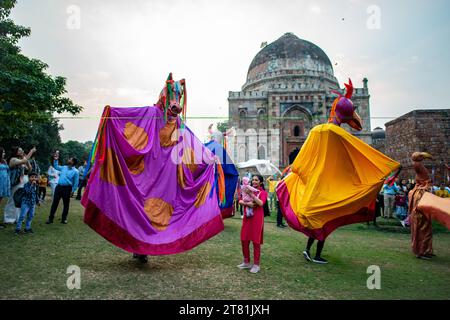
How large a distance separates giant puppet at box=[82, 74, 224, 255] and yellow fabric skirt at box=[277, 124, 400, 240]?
157 centimetres

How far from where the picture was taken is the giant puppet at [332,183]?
513cm

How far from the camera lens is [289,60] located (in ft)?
120

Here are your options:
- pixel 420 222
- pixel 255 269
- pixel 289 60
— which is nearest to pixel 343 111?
pixel 420 222

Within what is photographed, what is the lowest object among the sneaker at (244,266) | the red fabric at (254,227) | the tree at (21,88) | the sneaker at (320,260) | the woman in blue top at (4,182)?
the sneaker at (320,260)

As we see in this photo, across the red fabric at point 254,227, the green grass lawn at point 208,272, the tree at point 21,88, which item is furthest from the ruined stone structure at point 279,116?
the red fabric at point 254,227

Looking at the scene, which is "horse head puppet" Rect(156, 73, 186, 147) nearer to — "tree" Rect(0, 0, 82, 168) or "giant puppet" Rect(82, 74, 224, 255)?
"giant puppet" Rect(82, 74, 224, 255)

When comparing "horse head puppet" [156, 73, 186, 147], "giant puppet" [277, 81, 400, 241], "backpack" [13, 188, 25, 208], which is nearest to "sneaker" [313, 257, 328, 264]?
"giant puppet" [277, 81, 400, 241]

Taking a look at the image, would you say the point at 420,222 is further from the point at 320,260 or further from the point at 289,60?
the point at 289,60

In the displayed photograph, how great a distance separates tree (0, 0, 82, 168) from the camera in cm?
1038

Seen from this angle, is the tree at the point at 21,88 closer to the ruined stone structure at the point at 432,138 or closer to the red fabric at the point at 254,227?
the red fabric at the point at 254,227

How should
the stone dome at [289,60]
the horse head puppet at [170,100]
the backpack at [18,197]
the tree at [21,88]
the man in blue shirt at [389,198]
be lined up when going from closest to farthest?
1. the horse head puppet at [170,100]
2. the backpack at [18,197]
3. the tree at [21,88]
4. the man in blue shirt at [389,198]
5. the stone dome at [289,60]

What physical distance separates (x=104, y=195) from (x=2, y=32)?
40.3ft

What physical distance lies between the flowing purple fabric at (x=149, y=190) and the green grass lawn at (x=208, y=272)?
0.56 meters

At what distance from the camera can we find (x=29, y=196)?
673cm
